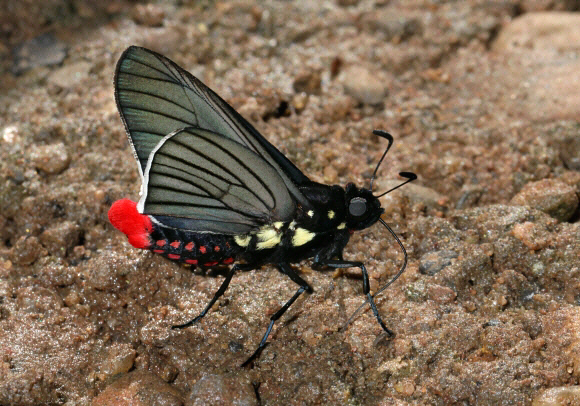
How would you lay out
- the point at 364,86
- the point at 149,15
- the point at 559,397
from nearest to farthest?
1. the point at 559,397
2. the point at 364,86
3. the point at 149,15

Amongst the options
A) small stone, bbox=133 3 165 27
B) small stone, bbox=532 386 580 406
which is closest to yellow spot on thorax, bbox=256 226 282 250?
small stone, bbox=532 386 580 406

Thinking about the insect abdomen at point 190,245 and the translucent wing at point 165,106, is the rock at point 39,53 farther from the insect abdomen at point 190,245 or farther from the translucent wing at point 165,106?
the insect abdomen at point 190,245

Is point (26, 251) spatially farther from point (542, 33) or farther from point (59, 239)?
point (542, 33)

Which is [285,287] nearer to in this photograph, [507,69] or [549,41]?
[507,69]

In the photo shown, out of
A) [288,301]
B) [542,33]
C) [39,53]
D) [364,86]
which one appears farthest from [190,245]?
[542,33]

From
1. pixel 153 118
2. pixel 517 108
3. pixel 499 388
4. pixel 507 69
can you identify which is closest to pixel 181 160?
pixel 153 118

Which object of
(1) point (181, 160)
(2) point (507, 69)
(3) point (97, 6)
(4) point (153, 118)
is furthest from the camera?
(3) point (97, 6)

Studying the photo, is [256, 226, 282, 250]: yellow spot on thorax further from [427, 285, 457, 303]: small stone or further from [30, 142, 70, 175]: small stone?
[30, 142, 70, 175]: small stone
